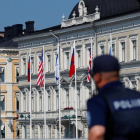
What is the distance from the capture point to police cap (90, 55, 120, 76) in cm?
662

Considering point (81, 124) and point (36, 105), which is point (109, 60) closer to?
point (81, 124)

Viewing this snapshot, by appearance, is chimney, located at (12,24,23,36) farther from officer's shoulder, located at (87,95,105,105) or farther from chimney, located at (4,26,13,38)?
officer's shoulder, located at (87,95,105,105)

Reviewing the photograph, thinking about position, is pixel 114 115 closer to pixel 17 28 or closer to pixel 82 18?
pixel 82 18

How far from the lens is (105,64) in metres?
6.62

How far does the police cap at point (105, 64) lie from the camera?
6.62 m

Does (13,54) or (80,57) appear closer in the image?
(80,57)

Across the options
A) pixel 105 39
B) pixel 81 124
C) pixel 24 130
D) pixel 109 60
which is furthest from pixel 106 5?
pixel 109 60

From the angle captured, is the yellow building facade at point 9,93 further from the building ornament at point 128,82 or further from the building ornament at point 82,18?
the building ornament at point 128,82

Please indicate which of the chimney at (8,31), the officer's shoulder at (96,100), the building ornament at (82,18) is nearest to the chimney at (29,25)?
the chimney at (8,31)

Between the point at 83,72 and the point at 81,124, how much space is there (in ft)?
12.2

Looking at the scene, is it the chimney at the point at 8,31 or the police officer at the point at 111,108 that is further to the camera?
the chimney at the point at 8,31

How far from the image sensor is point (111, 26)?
2318 inches

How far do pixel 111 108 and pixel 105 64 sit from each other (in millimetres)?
344

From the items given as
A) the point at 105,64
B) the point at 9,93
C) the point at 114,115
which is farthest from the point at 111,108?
the point at 9,93
